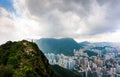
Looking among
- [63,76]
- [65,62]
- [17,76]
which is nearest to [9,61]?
[17,76]

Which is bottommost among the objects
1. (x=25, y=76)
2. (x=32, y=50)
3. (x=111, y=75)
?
(x=111, y=75)

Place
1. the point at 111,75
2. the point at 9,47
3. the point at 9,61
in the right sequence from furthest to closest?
the point at 111,75, the point at 9,47, the point at 9,61

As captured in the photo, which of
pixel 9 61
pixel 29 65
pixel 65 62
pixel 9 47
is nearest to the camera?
pixel 29 65

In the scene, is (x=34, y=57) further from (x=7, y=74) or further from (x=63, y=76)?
(x=63, y=76)

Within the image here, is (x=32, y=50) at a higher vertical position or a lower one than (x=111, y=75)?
higher

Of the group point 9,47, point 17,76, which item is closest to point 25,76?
point 17,76

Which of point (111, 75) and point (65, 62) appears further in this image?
point (65, 62)
